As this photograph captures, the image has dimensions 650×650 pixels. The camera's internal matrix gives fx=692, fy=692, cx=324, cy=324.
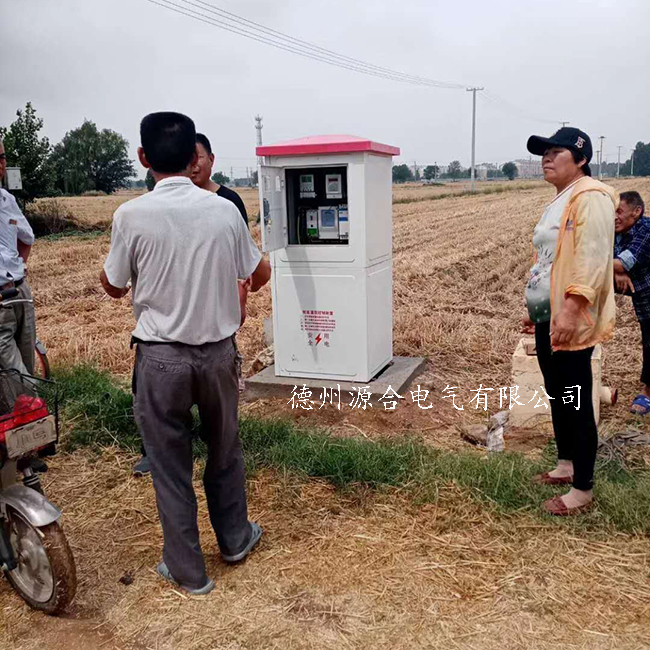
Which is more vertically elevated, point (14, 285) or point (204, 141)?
point (204, 141)

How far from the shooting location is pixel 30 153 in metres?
22.8

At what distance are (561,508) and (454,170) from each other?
110 metres

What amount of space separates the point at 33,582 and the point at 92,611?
0.32m

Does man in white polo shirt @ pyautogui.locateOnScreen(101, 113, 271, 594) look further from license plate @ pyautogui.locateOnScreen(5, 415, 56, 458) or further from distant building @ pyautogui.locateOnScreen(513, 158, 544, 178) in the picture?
distant building @ pyautogui.locateOnScreen(513, 158, 544, 178)

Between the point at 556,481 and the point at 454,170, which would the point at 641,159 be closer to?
the point at 454,170

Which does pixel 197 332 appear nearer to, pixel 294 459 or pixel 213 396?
pixel 213 396

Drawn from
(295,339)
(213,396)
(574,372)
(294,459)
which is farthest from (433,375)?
(213,396)

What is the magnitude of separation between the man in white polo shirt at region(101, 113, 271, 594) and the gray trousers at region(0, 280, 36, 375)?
177 cm

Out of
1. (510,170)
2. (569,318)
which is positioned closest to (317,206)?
(569,318)

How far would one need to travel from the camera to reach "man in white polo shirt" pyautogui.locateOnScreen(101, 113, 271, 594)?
300 centimetres

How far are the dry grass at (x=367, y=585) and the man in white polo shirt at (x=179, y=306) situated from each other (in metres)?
0.30

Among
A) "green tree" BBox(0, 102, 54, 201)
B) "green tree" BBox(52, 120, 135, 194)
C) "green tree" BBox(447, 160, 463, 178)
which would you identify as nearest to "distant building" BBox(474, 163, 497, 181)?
"green tree" BBox(447, 160, 463, 178)

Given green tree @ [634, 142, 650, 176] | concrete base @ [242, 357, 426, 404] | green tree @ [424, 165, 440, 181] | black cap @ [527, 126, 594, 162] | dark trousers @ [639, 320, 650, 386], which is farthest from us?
green tree @ [634, 142, 650, 176]

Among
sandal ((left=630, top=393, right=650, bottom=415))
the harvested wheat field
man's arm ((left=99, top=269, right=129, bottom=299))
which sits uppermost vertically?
man's arm ((left=99, top=269, right=129, bottom=299))
